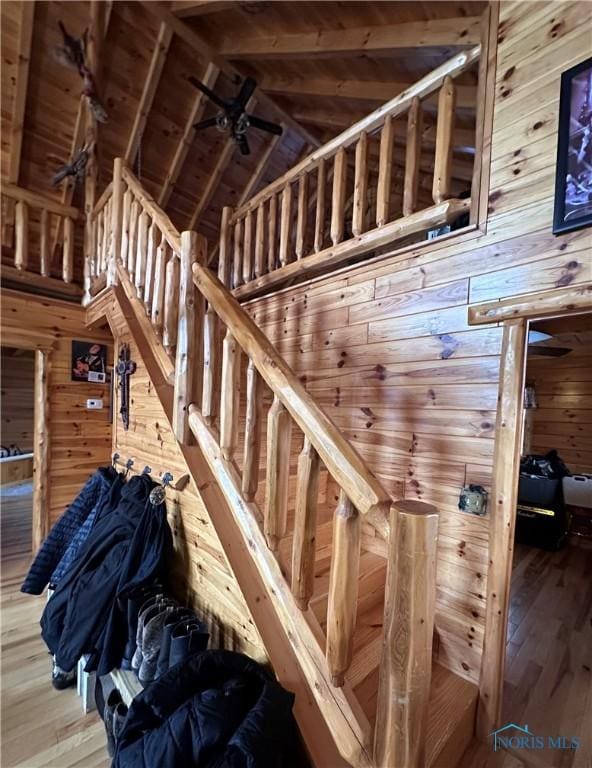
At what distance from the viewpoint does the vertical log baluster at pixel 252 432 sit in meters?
1.27

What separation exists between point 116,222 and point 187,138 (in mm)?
2369

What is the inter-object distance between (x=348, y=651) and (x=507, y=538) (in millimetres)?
862

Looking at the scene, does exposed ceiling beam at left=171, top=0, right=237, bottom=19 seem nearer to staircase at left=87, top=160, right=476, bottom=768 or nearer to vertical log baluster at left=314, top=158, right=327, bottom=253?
vertical log baluster at left=314, top=158, right=327, bottom=253

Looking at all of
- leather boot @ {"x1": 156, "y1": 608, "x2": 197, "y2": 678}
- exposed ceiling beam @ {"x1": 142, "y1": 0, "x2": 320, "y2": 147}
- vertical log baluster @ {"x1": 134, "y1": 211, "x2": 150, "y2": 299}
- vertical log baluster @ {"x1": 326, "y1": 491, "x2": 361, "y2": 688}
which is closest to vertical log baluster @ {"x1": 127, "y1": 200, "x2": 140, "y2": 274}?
vertical log baluster @ {"x1": 134, "y1": 211, "x2": 150, "y2": 299}

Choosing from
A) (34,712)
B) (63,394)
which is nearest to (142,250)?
(63,394)

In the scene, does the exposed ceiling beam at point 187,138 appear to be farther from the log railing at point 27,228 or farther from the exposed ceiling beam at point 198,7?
the log railing at point 27,228

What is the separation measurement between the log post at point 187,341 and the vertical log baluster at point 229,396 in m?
0.33

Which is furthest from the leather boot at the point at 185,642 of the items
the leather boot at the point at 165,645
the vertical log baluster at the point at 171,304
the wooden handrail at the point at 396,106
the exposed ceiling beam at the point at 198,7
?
the exposed ceiling beam at the point at 198,7

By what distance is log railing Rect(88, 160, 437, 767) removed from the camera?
77 cm

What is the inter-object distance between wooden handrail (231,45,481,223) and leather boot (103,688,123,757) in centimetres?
332

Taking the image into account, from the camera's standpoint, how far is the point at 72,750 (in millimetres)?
1540

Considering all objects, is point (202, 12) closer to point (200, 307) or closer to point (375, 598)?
point (200, 307)

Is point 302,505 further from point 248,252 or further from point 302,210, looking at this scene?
point 248,252

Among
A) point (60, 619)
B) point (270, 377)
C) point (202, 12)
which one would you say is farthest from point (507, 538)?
point (202, 12)
